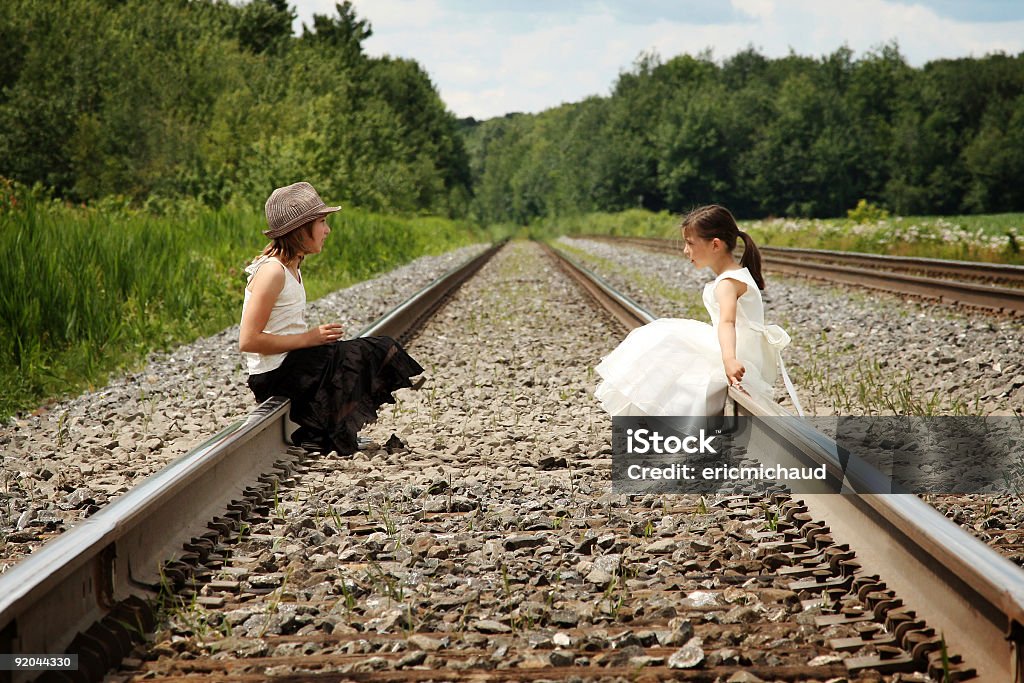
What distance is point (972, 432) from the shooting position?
16.9ft

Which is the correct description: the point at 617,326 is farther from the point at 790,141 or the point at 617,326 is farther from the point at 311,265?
the point at 790,141

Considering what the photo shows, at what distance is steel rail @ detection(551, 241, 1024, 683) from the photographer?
6.48 feet

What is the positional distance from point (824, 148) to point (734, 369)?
8894cm

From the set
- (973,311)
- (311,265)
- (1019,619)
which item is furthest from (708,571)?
(311,265)

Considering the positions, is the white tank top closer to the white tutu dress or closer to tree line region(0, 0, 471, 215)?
the white tutu dress

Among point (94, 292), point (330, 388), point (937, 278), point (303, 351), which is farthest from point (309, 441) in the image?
point (937, 278)

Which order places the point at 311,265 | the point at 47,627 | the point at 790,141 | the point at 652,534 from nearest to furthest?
the point at 47,627, the point at 652,534, the point at 311,265, the point at 790,141

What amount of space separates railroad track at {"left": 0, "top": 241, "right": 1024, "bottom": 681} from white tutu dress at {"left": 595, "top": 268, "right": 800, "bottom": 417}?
1.02 m

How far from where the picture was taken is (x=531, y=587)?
2.79 m

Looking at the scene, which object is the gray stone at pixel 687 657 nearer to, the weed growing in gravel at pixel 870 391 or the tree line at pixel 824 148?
the weed growing in gravel at pixel 870 391

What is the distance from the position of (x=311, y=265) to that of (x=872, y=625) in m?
14.6

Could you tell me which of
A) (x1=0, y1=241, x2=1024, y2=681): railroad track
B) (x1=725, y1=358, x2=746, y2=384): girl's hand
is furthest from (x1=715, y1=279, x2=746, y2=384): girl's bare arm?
(x1=0, y1=241, x2=1024, y2=681): railroad track

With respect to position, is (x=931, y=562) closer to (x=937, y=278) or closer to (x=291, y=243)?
(x=291, y=243)

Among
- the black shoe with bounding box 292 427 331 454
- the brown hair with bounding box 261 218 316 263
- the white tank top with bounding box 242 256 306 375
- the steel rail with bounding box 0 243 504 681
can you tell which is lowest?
the black shoe with bounding box 292 427 331 454
